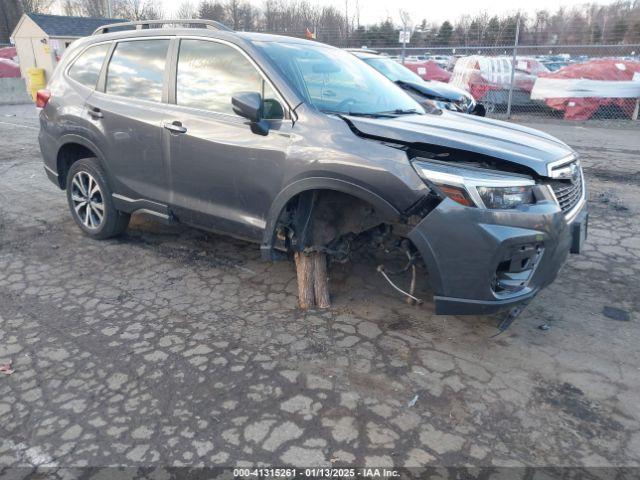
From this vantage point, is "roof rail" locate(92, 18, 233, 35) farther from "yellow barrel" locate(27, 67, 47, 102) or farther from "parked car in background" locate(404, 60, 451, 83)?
"yellow barrel" locate(27, 67, 47, 102)

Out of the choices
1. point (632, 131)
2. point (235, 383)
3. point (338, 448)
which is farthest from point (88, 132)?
point (632, 131)

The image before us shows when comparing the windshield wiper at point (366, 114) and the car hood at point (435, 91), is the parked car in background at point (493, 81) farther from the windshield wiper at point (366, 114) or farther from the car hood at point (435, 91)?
the windshield wiper at point (366, 114)

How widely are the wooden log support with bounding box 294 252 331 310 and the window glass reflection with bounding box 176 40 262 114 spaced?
125cm

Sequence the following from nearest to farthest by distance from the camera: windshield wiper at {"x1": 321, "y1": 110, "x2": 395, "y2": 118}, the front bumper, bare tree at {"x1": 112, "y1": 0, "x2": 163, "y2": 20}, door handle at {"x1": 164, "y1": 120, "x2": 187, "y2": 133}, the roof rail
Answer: the front bumper → windshield wiper at {"x1": 321, "y1": 110, "x2": 395, "y2": 118} → door handle at {"x1": 164, "y1": 120, "x2": 187, "y2": 133} → the roof rail → bare tree at {"x1": 112, "y1": 0, "x2": 163, "y2": 20}

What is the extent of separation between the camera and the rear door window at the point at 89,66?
190 inches

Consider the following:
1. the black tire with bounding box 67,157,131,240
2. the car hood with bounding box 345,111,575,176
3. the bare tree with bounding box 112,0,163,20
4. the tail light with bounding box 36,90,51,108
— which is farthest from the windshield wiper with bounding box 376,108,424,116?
the bare tree with bounding box 112,0,163,20

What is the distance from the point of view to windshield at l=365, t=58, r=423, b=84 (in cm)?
946

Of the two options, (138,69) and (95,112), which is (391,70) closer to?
(138,69)

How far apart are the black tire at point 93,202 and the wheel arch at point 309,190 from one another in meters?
1.96

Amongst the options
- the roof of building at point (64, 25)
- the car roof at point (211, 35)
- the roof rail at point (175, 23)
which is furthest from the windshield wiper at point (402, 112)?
the roof of building at point (64, 25)

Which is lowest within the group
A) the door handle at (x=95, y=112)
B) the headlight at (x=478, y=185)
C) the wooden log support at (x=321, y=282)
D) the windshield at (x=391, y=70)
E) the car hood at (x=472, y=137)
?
the wooden log support at (x=321, y=282)

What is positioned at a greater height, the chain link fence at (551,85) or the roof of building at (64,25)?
the roof of building at (64,25)

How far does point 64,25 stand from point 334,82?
33.2 meters

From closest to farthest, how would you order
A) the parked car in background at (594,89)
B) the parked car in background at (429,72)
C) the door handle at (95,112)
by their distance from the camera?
the door handle at (95,112) < the parked car in background at (594,89) < the parked car in background at (429,72)
